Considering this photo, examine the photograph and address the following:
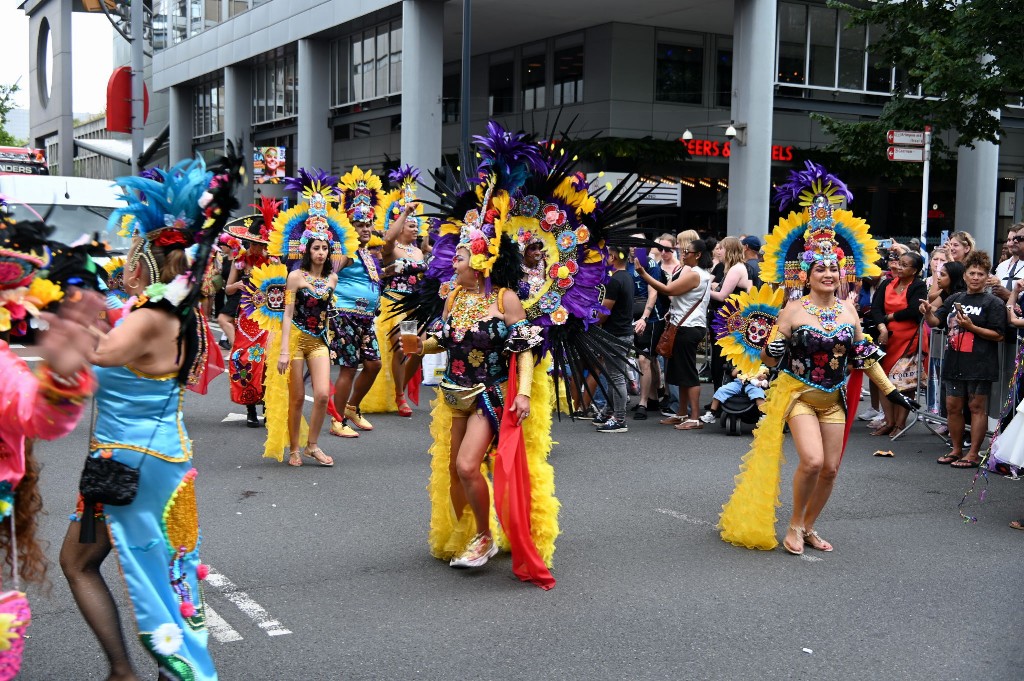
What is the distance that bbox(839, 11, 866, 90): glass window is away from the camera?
1068 inches

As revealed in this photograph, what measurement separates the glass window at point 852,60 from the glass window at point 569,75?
22.9ft

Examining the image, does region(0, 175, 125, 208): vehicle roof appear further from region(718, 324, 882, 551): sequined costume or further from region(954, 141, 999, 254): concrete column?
region(954, 141, 999, 254): concrete column

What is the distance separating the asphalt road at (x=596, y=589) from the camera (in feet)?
14.5

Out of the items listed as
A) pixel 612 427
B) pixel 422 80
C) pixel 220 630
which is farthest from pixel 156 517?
pixel 422 80

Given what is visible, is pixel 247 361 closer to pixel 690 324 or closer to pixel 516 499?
pixel 690 324

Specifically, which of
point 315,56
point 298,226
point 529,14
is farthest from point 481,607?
point 315,56

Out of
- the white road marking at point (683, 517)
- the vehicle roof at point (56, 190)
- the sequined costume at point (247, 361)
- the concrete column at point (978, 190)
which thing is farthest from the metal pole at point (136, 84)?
the concrete column at point (978, 190)

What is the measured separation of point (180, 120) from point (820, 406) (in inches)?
1564

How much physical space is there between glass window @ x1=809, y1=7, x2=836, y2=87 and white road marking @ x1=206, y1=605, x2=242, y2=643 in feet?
83.1

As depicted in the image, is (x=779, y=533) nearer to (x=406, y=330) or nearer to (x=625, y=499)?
(x=625, y=499)

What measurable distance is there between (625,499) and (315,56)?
24.9 m

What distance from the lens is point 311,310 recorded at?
8305mm

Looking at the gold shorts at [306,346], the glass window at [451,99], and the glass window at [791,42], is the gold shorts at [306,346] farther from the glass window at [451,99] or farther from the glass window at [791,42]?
the glass window at [451,99]

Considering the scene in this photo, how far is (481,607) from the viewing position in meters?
5.08
